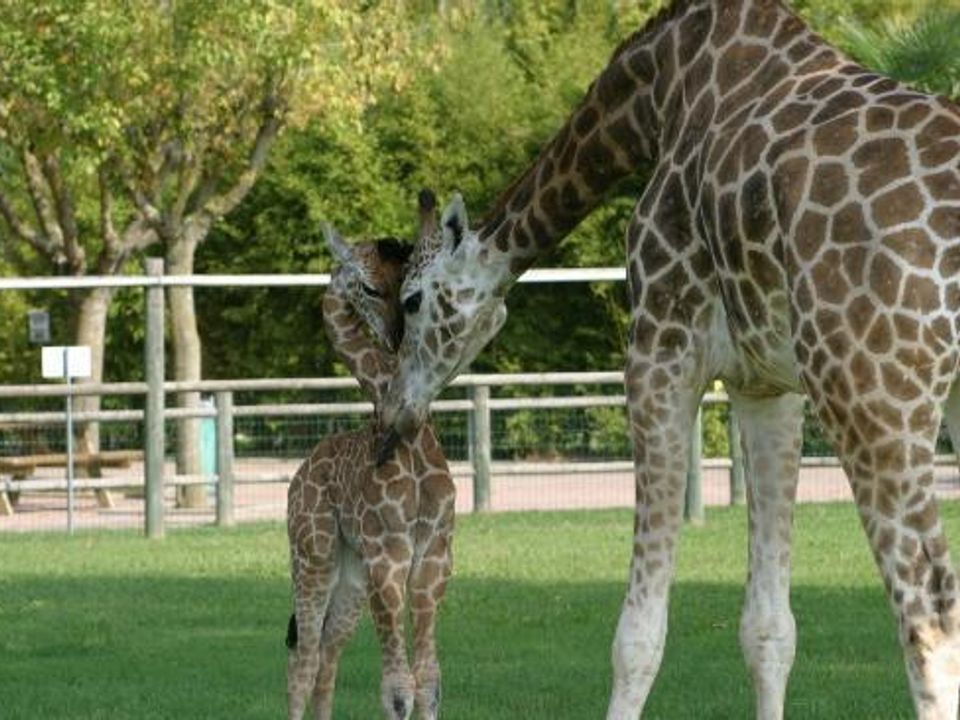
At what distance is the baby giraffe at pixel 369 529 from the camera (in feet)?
26.4

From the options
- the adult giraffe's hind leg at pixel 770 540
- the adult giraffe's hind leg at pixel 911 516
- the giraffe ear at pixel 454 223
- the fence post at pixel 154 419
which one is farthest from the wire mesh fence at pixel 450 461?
the adult giraffe's hind leg at pixel 911 516

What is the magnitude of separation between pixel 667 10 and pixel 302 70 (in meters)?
15.5

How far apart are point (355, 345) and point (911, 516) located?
3.12 m

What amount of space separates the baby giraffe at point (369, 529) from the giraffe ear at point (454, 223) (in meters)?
0.80

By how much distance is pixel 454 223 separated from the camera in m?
7.52

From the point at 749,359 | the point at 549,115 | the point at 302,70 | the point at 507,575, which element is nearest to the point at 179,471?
the point at 302,70

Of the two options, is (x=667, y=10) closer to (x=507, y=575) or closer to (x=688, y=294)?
(x=688, y=294)

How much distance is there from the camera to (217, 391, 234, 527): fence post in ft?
62.0

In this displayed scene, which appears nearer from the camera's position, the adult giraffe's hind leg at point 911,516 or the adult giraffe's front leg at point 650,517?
the adult giraffe's hind leg at point 911,516

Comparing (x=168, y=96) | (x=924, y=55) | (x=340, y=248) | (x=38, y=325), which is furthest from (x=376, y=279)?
(x=38, y=325)

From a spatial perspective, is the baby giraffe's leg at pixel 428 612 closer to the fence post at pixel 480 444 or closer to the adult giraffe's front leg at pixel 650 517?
the adult giraffe's front leg at pixel 650 517

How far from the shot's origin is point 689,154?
6.66 m

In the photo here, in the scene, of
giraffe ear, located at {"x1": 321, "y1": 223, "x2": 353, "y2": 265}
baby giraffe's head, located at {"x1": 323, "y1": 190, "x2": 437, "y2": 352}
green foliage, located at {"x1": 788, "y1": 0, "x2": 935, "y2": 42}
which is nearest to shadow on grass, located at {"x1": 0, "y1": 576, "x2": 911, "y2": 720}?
baby giraffe's head, located at {"x1": 323, "y1": 190, "x2": 437, "y2": 352}

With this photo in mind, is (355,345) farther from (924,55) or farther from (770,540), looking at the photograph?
(924,55)
